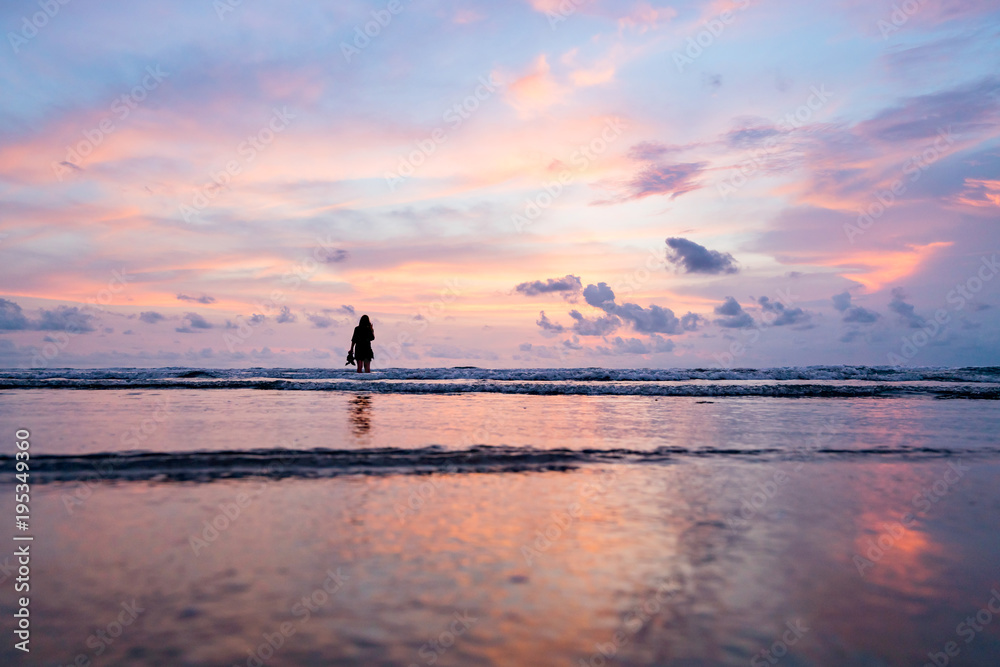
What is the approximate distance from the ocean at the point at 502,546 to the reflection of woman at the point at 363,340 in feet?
→ 56.0

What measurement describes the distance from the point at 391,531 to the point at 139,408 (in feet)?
38.4

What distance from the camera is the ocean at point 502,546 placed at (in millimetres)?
3115

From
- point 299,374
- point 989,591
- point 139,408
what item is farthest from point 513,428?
point 299,374

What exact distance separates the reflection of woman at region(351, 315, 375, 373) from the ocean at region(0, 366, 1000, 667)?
17.1 metres

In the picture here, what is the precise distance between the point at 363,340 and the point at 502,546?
24.5 metres

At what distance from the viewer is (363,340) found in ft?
92.1

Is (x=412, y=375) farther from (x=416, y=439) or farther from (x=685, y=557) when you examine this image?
(x=685, y=557)

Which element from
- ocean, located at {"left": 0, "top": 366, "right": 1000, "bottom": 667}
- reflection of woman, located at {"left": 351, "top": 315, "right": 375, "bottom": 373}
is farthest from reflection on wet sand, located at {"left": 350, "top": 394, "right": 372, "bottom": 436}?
reflection of woman, located at {"left": 351, "top": 315, "right": 375, "bottom": 373}

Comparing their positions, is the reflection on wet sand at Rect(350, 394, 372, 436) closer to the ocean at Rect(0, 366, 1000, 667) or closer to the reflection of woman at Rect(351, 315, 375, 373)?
the ocean at Rect(0, 366, 1000, 667)

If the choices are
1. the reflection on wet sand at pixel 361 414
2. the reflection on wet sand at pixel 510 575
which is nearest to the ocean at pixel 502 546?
the reflection on wet sand at pixel 510 575

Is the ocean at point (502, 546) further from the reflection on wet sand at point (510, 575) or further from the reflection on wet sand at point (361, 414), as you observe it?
the reflection on wet sand at point (361, 414)

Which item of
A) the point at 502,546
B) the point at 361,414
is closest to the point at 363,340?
the point at 361,414

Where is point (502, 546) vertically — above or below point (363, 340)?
below

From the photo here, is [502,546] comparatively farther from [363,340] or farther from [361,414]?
[363,340]
